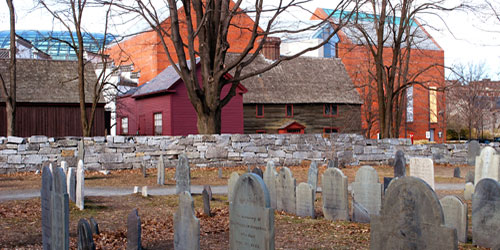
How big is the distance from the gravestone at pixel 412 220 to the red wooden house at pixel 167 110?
2854 centimetres

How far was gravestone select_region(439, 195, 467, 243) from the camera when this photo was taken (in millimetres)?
8180

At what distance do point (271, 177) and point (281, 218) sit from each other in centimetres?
185

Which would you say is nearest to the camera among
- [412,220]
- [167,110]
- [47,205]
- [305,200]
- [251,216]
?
[412,220]

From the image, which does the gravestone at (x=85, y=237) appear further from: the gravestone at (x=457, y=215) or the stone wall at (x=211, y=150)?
the stone wall at (x=211, y=150)

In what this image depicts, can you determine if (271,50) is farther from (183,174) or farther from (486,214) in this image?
(486,214)

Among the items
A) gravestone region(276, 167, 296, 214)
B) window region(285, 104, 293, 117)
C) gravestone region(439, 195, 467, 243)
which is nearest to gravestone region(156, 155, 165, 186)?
gravestone region(276, 167, 296, 214)

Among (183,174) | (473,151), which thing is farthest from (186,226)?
(473,151)

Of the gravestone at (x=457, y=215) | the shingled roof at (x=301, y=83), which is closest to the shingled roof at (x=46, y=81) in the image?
the shingled roof at (x=301, y=83)

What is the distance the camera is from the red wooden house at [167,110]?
33719 millimetres

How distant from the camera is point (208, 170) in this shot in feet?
69.1

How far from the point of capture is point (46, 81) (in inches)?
1292

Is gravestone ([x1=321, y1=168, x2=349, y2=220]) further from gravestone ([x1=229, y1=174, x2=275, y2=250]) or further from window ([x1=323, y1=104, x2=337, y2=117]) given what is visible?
window ([x1=323, y1=104, x2=337, y2=117])

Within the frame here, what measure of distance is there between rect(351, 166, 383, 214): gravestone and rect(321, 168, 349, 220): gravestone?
476mm

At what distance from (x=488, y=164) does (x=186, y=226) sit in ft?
29.6
